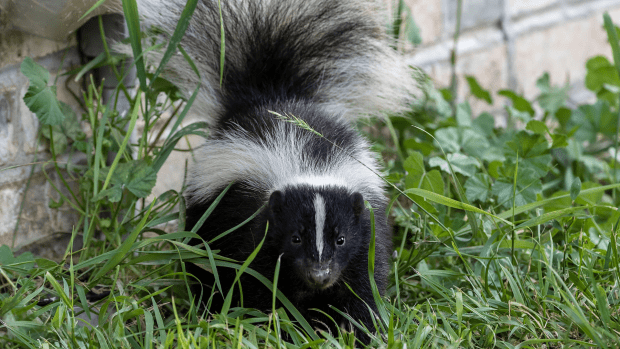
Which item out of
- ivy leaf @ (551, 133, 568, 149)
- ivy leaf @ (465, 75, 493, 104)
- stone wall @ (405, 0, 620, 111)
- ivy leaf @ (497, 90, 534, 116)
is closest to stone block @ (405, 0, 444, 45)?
stone wall @ (405, 0, 620, 111)

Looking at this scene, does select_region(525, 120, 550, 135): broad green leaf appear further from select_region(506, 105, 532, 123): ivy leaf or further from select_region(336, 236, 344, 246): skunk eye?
select_region(336, 236, 344, 246): skunk eye

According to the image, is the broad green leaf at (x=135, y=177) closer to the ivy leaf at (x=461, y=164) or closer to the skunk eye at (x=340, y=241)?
the skunk eye at (x=340, y=241)

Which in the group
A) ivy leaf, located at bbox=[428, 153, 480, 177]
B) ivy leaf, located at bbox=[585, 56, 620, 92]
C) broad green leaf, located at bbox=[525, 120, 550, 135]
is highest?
ivy leaf, located at bbox=[585, 56, 620, 92]

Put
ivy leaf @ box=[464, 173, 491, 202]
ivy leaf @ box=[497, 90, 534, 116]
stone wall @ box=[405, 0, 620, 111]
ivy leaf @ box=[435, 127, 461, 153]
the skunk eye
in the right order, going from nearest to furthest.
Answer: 1. the skunk eye
2. ivy leaf @ box=[464, 173, 491, 202]
3. ivy leaf @ box=[435, 127, 461, 153]
4. ivy leaf @ box=[497, 90, 534, 116]
5. stone wall @ box=[405, 0, 620, 111]

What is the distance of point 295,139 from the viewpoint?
253 cm

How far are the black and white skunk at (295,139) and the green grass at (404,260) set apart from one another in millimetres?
127

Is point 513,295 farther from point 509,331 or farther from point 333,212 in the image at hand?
point 333,212

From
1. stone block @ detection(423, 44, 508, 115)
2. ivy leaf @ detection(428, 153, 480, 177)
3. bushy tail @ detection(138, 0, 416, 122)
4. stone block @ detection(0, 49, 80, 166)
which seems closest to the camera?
stone block @ detection(0, 49, 80, 166)

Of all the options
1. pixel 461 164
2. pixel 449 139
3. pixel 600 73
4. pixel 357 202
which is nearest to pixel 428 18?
pixel 600 73

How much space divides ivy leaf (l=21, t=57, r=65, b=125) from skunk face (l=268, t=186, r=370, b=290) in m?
1.13

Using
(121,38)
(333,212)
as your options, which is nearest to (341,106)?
(333,212)

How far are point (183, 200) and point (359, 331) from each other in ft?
3.39

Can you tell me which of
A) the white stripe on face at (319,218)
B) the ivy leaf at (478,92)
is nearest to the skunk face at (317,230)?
the white stripe on face at (319,218)

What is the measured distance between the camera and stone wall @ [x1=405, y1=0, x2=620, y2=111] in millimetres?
4711
